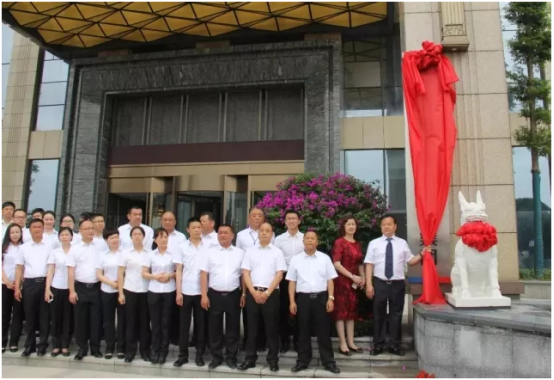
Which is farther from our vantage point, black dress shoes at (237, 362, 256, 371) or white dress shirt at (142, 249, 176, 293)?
white dress shirt at (142, 249, 176, 293)

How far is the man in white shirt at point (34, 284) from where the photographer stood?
4742 mm

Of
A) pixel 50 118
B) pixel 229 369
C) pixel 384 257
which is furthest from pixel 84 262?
pixel 50 118

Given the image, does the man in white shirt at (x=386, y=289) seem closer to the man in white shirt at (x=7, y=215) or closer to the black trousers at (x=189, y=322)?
the black trousers at (x=189, y=322)

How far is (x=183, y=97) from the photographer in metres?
11.4

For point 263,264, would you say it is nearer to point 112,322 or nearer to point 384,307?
point 384,307

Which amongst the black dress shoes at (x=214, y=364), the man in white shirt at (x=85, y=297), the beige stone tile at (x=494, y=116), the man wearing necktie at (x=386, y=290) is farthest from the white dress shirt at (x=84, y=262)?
the beige stone tile at (x=494, y=116)

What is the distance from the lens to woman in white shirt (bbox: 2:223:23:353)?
493cm

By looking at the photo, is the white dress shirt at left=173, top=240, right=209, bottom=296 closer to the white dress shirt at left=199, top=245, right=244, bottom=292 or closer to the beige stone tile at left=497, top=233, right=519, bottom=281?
the white dress shirt at left=199, top=245, right=244, bottom=292

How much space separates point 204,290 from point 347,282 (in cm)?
150

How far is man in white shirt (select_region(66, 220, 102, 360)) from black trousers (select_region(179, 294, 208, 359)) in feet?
3.38

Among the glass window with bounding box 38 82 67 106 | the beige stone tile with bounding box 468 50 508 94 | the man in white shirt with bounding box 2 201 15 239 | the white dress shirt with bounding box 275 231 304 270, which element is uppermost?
the glass window with bounding box 38 82 67 106

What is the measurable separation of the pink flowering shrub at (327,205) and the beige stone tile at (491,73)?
6.47 feet

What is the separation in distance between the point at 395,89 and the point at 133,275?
8.53m

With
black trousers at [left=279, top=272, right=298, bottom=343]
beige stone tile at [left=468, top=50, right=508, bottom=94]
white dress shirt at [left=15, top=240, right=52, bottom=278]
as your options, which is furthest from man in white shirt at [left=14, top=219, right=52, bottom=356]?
beige stone tile at [left=468, top=50, right=508, bottom=94]
